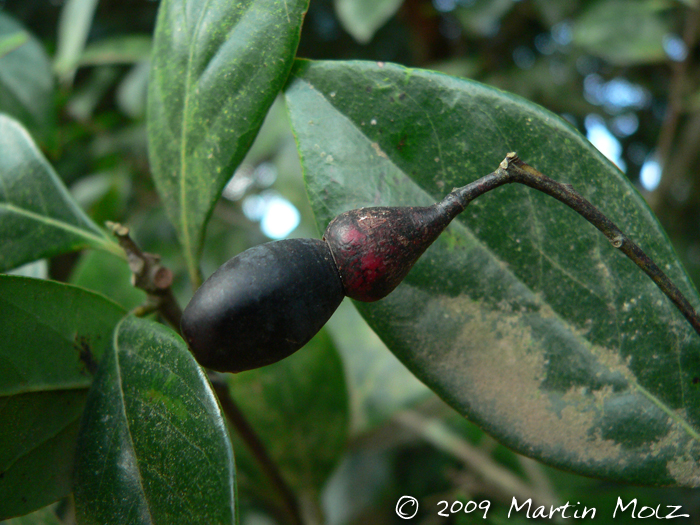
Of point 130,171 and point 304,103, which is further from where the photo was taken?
point 130,171

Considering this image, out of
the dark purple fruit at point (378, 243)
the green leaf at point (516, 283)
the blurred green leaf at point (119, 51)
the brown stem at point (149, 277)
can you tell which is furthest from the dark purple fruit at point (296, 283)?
the blurred green leaf at point (119, 51)

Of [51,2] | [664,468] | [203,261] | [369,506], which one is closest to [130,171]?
[203,261]

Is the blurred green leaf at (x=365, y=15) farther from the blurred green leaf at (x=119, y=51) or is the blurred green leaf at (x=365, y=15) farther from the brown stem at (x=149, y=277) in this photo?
the brown stem at (x=149, y=277)

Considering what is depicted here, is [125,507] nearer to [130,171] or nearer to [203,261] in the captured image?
[203,261]

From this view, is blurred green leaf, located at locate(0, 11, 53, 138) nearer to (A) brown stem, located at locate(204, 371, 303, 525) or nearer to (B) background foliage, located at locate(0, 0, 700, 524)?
(B) background foliage, located at locate(0, 0, 700, 524)

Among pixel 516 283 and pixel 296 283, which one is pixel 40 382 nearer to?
pixel 296 283
